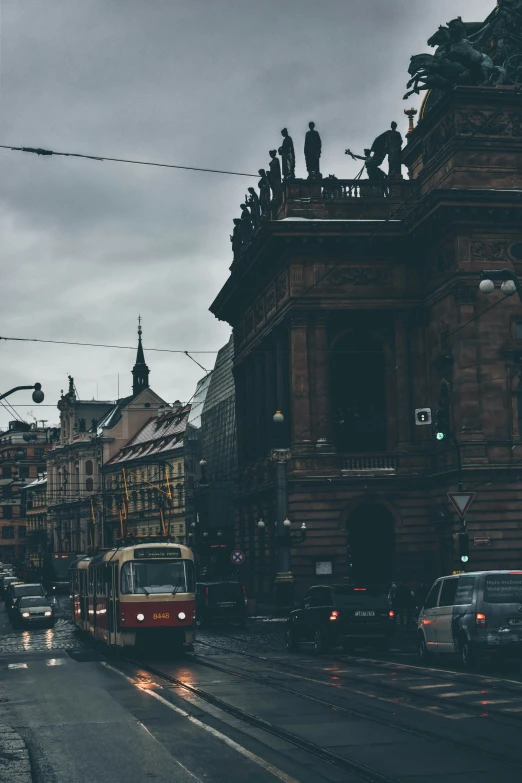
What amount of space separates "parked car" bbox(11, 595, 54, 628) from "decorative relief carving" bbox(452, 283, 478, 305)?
22137 mm

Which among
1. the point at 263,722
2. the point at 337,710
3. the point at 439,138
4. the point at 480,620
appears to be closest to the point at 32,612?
the point at 439,138

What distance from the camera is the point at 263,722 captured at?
51.3ft

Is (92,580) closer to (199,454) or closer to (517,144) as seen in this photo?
(517,144)

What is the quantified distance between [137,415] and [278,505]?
324 ft

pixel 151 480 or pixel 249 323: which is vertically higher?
pixel 249 323

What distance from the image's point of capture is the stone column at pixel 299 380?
52781 millimetres

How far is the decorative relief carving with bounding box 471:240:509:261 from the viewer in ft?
160

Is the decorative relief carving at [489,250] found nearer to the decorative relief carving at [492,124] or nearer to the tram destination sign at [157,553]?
the decorative relief carving at [492,124]

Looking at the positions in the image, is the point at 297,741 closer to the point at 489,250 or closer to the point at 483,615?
the point at 483,615

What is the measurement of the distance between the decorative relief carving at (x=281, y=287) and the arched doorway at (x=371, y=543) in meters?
10.4

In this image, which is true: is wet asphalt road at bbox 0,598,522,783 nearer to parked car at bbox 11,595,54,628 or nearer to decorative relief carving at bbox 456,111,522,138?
parked car at bbox 11,595,54,628

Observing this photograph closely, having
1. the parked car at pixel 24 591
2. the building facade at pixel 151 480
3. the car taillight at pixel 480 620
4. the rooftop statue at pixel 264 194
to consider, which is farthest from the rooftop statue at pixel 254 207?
the car taillight at pixel 480 620

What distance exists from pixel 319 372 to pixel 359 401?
4181 mm

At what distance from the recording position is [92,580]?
36.2m
